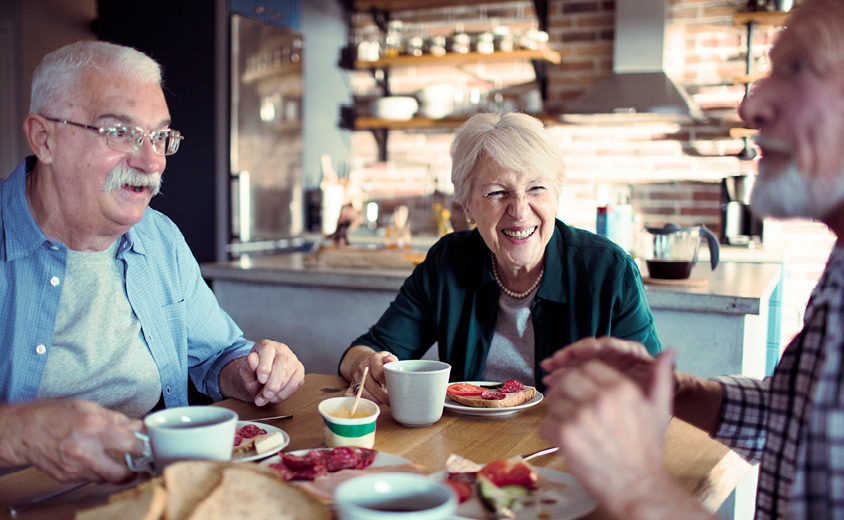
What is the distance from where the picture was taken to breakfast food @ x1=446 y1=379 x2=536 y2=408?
1.20 metres

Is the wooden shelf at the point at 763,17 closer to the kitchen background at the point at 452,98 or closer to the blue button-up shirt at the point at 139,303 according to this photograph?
the kitchen background at the point at 452,98

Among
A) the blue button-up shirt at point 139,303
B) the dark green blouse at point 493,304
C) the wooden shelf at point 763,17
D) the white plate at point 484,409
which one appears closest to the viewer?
the white plate at point 484,409

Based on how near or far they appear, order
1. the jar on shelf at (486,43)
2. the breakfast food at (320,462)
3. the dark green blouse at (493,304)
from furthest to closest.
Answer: the jar on shelf at (486,43), the dark green blouse at (493,304), the breakfast food at (320,462)

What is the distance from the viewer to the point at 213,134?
3934mm

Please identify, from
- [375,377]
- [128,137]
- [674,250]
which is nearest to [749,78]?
[674,250]

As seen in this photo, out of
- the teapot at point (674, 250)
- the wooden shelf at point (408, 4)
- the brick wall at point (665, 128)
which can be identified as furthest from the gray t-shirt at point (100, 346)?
the wooden shelf at point (408, 4)

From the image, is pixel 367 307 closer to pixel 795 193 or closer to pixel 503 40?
pixel 795 193

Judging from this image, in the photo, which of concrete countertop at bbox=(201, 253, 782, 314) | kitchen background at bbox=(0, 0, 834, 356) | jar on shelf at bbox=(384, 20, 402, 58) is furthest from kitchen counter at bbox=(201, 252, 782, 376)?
jar on shelf at bbox=(384, 20, 402, 58)

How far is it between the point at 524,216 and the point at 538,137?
0.18 meters

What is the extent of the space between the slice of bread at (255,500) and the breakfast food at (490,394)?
490 millimetres

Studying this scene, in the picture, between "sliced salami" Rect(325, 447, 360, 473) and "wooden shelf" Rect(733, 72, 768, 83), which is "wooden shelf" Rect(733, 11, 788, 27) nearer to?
"wooden shelf" Rect(733, 72, 768, 83)

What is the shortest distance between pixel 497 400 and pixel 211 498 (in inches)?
23.3

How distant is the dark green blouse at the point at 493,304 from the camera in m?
1.57

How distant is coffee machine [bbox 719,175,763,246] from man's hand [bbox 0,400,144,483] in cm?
352
